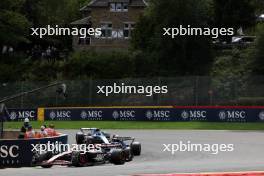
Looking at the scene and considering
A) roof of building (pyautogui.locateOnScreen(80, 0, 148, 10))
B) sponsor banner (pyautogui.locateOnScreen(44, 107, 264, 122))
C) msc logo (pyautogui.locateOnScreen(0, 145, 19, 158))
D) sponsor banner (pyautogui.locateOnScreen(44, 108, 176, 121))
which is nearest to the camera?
msc logo (pyautogui.locateOnScreen(0, 145, 19, 158))

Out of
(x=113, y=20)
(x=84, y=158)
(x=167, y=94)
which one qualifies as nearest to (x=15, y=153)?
(x=84, y=158)

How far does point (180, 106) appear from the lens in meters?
45.8

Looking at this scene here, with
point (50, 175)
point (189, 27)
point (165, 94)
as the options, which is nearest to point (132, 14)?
point (189, 27)

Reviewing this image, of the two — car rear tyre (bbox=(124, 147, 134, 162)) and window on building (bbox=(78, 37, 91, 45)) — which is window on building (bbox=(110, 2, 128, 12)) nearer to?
window on building (bbox=(78, 37, 91, 45))

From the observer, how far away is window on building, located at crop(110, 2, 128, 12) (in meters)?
73.9

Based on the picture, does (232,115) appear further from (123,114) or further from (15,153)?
(15,153)

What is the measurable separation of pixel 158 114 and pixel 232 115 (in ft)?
16.3

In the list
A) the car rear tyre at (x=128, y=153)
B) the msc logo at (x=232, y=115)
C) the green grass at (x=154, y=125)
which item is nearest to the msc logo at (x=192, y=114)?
the green grass at (x=154, y=125)

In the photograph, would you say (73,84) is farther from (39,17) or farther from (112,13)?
(39,17)

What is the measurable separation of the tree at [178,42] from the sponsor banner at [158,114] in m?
17.5

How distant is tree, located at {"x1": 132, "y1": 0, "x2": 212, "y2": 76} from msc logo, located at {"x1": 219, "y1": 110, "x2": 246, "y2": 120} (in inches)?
804

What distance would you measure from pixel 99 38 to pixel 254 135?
43.6 m

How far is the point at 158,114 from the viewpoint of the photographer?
145 ft

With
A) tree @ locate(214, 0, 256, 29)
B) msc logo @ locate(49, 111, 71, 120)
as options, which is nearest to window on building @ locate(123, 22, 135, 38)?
tree @ locate(214, 0, 256, 29)
